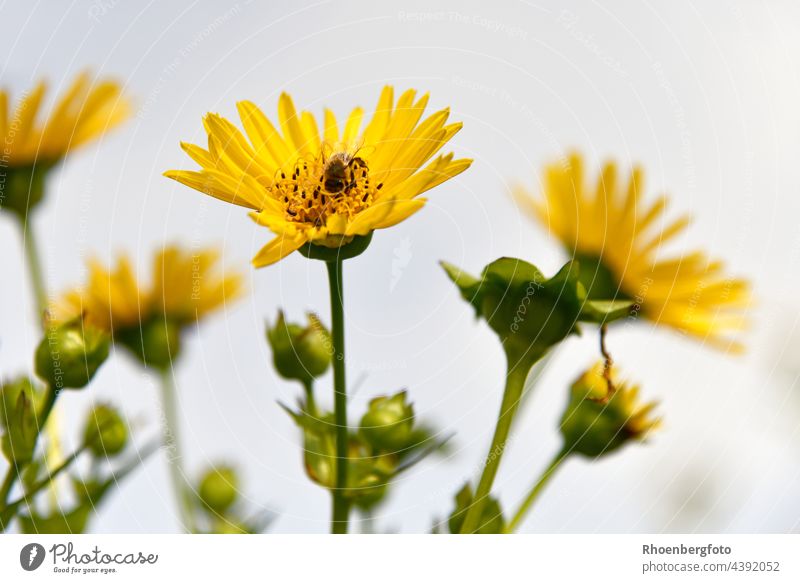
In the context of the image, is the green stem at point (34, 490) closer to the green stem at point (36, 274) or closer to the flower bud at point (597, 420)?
the green stem at point (36, 274)

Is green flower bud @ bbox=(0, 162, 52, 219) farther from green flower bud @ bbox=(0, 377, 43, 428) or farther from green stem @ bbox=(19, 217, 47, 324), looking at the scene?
green flower bud @ bbox=(0, 377, 43, 428)

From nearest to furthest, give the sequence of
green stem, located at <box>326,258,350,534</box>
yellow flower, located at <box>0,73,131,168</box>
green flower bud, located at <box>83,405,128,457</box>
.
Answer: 1. green stem, located at <box>326,258,350,534</box>
2. green flower bud, located at <box>83,405,128,457</box>
3. yellow flower, located at <box>0,73,131,168</box>

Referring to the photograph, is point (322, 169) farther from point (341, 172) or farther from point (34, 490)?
point (34, 490)

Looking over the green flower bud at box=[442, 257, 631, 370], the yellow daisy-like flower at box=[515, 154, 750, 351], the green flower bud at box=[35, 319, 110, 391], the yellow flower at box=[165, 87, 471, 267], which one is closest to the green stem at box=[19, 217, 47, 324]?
the green flower bud at box=[35, 319, 110, 391]

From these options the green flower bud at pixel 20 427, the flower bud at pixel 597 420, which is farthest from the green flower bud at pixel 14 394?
the flower bud at pixel 597 420
